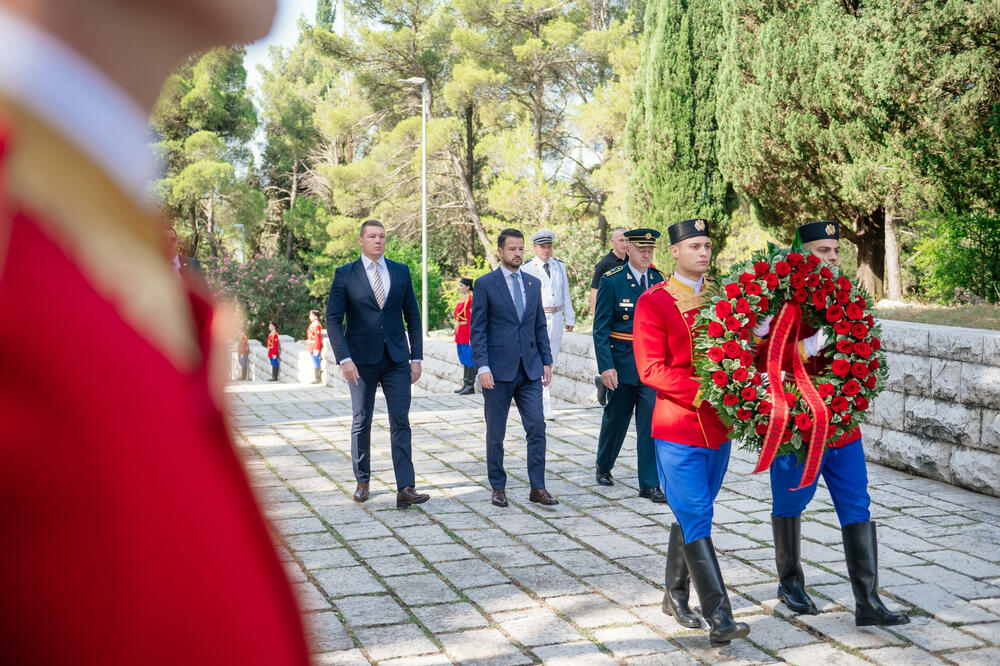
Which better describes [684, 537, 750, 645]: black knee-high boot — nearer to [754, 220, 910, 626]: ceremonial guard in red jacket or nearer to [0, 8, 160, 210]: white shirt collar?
[754, 220, 910, 626]: ceremonial guard in red jacket

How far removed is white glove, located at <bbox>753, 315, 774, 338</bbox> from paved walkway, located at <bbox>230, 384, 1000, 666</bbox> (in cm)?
147

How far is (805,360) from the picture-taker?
4.92 m

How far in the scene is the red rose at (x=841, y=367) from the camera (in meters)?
4.71

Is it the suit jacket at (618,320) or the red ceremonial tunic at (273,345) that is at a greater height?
the suit jacket at (618,320)

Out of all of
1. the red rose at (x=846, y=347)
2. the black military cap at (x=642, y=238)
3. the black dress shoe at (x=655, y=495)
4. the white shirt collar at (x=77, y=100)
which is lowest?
the black dress shoe at (x=655, y=495)

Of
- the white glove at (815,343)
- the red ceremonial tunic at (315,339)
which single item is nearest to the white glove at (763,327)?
the white glove at (815,343)

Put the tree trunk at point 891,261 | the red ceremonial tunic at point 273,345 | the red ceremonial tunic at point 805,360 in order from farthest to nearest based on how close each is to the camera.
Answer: the red ceremonial tunic at point 273,345, the tree trunk at point 891,261, the red ceremonial tunic at point 805,360

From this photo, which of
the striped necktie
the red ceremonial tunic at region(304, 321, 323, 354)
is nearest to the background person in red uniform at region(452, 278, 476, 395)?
the striped necktie

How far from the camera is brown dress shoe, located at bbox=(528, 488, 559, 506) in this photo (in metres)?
7.19

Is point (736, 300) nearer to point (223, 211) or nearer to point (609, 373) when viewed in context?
point (609, 373)

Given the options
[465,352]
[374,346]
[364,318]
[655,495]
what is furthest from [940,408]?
[465,352]

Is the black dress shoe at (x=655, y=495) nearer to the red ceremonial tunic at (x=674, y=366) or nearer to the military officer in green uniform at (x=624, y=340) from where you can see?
the military officer in green uniform at (x=624, y=340)

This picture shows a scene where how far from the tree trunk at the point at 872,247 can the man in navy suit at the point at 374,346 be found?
12.0 m

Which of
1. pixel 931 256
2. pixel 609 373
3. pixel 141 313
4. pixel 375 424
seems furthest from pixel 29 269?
pixel 931 256
